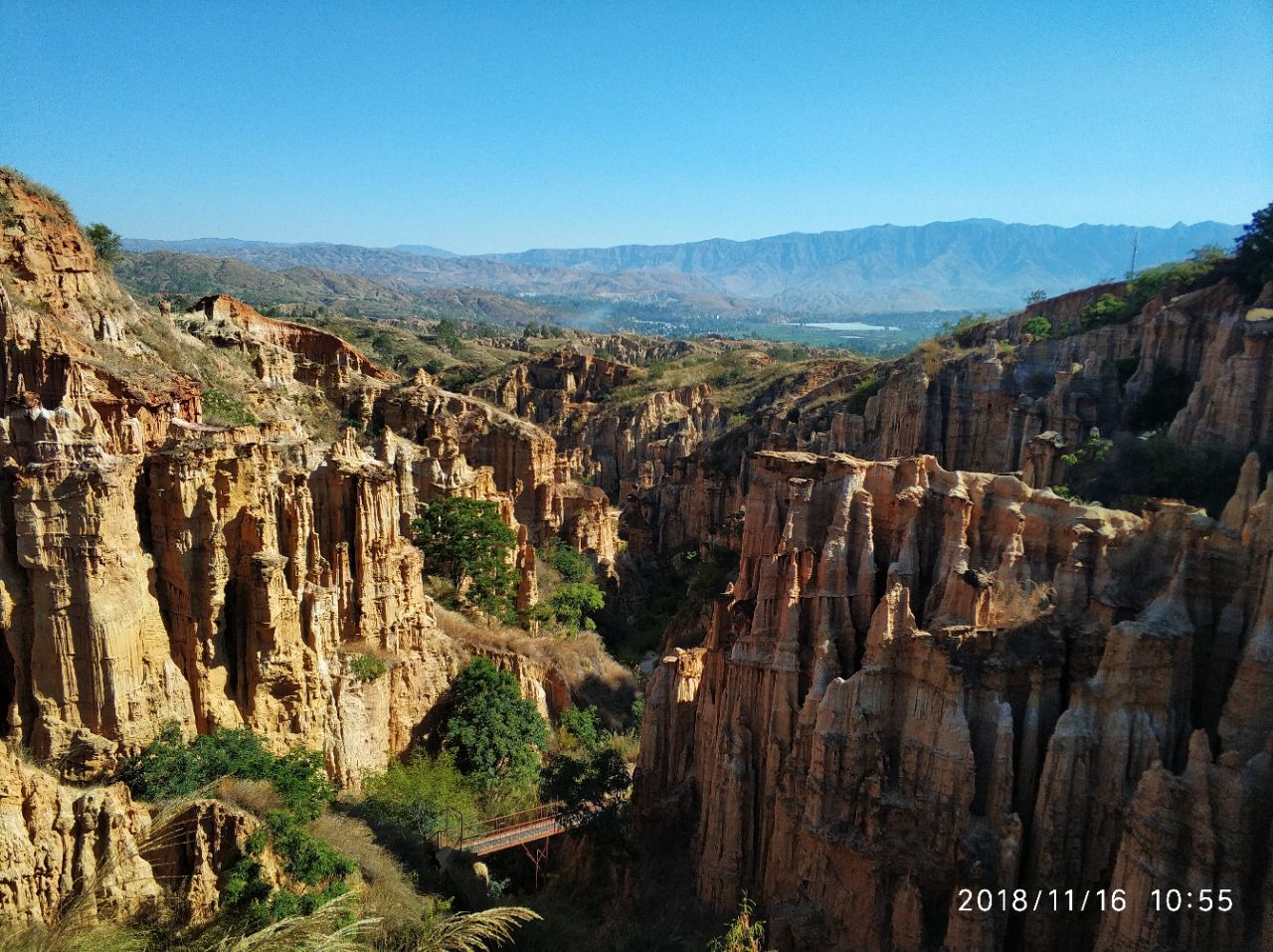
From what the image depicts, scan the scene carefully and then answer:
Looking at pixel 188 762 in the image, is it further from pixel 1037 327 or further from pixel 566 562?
pixel 1037 327

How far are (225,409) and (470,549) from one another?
31.0ft

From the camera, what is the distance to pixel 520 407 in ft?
250

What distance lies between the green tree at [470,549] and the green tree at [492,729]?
4.74 meters

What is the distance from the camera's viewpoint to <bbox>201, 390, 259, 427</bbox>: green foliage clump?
27.1m

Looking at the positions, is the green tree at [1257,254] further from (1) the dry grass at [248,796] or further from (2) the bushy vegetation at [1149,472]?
(1) the dry grass at [248,796]

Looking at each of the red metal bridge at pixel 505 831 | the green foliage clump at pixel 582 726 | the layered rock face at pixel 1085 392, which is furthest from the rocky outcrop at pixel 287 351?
the red metal bridge at pixel 505 831

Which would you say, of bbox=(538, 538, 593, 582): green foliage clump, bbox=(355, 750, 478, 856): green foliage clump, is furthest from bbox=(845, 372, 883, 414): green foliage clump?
bbox=(355, 750, 478, 856): green foliage clump

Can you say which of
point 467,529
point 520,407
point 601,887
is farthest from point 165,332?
point 520,407

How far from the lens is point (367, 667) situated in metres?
19.6

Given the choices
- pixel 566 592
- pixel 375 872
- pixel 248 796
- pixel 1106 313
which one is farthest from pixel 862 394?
pixel 248 796

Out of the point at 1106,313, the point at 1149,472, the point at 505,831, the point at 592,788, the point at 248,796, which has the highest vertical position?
the point at 1106,313

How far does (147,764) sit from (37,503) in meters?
4.49

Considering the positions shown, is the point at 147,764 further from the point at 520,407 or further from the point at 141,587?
the point at 520,407

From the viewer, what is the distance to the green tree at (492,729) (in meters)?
21.1
